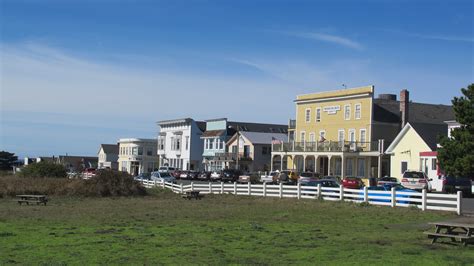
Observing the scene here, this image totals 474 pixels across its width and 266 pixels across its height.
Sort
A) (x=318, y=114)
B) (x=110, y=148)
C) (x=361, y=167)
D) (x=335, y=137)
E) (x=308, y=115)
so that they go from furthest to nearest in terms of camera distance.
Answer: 1. (x=110, y=148)
2. (x=308, y=115)
3. (x=318, y=114)
4. (x=335, y=137)
5. (x=361, y=167)

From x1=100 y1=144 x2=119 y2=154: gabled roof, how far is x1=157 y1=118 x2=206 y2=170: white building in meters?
29.6

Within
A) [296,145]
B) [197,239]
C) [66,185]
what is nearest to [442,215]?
[197,239]

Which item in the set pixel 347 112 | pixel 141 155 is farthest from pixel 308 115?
pixel 141 155

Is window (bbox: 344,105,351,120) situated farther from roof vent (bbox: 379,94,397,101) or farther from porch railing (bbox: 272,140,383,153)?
roof vent (bbox: 379,94,397,101)

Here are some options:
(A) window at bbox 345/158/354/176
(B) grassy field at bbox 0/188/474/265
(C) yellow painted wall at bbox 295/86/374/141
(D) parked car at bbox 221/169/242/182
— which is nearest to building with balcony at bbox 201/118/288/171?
(C) yellow painted wall at bbox 295/86/374/141

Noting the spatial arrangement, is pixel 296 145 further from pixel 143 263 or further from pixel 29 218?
pixel 143 263

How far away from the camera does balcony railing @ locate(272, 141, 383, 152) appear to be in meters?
61.8

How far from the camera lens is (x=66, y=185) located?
3997cm

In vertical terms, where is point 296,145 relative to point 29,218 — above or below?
above

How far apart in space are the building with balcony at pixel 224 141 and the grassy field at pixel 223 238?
56.6 m

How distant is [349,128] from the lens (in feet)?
214

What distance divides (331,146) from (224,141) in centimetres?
2689

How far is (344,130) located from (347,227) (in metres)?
46.7

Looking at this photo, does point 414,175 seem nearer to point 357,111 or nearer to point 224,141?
point 357,111
